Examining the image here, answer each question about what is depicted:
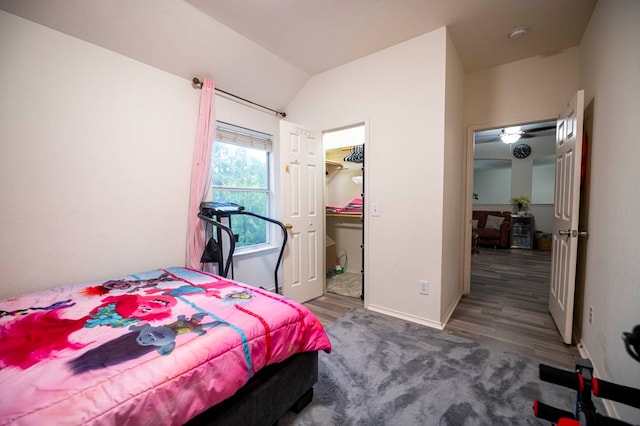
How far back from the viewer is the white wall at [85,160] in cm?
168

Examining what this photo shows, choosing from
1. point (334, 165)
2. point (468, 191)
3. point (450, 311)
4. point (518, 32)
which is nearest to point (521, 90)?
point (518, 32)

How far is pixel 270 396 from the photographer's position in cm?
122

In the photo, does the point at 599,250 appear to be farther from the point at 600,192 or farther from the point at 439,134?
the point at 439,134

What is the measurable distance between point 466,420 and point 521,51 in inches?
127

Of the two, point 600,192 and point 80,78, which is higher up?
point 80,78

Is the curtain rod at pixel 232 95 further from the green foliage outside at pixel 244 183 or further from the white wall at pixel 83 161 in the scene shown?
the green foliage outside at pixel 244 183

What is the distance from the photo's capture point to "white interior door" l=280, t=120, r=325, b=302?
9.05 feet

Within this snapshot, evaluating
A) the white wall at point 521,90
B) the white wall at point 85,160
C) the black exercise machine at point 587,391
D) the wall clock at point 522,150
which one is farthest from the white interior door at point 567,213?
the wall clock at point 522,150

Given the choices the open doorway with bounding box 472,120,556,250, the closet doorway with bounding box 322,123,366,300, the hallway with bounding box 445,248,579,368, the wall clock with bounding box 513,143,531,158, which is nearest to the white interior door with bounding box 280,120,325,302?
the closet doorway with bounding box 322,123,366,300

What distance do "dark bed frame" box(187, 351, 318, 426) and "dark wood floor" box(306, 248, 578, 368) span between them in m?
1.05

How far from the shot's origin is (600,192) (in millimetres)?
1714

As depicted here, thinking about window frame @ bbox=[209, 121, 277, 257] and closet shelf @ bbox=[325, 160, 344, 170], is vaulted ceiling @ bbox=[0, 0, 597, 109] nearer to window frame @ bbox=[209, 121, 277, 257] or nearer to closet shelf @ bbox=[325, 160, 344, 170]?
window frame @ bbox=[209, 121, 277, 257]

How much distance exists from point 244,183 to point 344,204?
1.87 metres

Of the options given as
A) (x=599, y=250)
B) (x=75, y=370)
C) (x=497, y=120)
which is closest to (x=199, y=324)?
(x=75, y=370)
